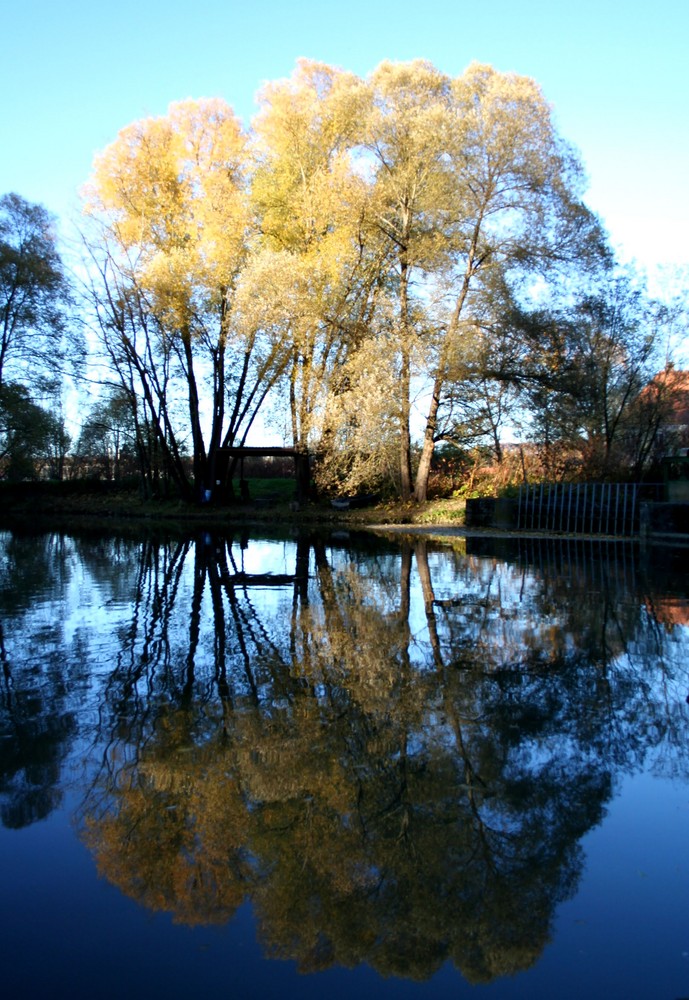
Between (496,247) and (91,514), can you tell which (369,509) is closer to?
(496,247)

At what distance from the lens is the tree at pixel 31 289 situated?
118 ft

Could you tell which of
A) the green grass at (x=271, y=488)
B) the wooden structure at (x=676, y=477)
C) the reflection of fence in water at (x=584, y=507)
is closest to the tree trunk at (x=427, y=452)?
the reflection of fence in water at (x=584, y=507)

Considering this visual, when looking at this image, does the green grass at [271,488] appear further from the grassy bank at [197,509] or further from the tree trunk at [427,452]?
the tree trunk at [427,452]

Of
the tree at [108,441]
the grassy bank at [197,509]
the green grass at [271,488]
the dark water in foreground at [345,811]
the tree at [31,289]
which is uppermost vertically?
the tree at [31,289]

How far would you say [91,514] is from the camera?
1453 inches

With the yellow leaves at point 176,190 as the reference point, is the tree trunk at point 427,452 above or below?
below

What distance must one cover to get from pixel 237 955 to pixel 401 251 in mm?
28207

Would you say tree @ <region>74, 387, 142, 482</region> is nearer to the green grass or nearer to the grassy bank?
the grassy bank

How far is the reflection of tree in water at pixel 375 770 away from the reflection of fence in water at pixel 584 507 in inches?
567

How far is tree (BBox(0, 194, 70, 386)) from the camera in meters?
36.1

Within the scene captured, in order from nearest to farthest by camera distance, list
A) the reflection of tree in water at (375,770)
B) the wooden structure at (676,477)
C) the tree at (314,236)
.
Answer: the reflection of tree in water at (375,770) → the wooden structure at (676,477) → the tree at (314,236)

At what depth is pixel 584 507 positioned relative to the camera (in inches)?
909

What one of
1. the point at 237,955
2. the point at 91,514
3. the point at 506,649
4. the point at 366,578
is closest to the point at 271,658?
the point at 506,649

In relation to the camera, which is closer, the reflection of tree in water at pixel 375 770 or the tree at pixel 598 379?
the reflection of tree in water at pixel 375 770
